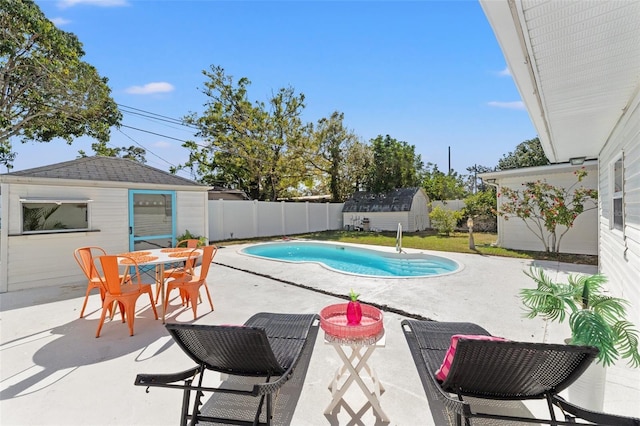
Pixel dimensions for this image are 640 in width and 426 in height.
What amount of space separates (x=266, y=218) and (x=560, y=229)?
13.3 m

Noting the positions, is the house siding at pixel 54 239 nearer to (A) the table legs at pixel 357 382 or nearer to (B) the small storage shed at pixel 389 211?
(A) the table legs at pixel 357 382

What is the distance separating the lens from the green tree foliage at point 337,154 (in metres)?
21.8

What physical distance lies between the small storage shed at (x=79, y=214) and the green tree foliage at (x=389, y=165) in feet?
47.3

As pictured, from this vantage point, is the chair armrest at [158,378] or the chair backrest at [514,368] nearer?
the chair backrest at [514,368]

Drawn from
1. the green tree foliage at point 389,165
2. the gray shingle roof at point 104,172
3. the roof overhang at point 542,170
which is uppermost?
the green tree foliage at point 389,165

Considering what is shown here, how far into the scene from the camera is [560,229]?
10203 millimetres

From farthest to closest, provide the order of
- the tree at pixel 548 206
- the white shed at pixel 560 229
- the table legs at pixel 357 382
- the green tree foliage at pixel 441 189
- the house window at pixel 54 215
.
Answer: the green tree foliage at pixel 441 189, the white shed at pixel 560 229, the tree at pixel 548 206, the house window at pixel 54 215, the table legs at pixel 357 382

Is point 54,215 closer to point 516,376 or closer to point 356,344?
point 356,344

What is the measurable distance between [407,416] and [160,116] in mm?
21015

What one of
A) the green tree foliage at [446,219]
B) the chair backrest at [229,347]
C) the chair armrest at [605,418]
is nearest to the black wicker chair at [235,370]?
the chair backrest at [229,347]

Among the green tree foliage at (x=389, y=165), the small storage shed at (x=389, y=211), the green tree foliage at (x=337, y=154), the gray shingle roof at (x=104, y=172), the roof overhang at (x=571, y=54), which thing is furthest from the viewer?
the green tree foliage at (x=337, y=154)

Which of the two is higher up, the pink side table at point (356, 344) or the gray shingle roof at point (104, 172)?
the gray shingle roof at point (104, 172)

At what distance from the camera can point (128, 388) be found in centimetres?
271

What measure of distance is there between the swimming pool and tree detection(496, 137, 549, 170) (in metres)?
19.7
